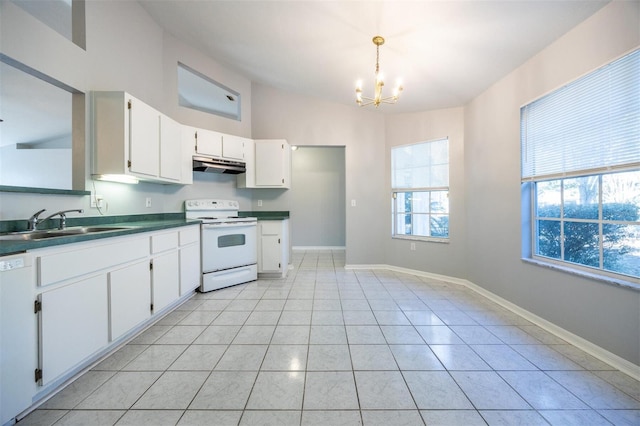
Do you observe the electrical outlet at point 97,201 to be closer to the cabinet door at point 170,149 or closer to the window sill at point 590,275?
the cabinet door at point 170,149

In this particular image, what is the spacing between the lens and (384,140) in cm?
426

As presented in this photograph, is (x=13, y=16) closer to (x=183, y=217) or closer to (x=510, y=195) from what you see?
(x=183, y=217)

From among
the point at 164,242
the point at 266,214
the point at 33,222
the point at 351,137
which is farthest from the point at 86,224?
the point at 351,137

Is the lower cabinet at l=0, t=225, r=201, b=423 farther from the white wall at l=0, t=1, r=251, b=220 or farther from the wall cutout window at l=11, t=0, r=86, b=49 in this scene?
the wall cutout window at l=11, t=0, r=86, b=49

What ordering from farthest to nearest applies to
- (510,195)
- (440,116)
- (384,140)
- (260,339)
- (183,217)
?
(384,140), (440,116), (183,217), (510,195), (260,339)

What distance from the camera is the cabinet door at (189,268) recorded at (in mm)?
2643

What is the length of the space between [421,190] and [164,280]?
356 centimetres

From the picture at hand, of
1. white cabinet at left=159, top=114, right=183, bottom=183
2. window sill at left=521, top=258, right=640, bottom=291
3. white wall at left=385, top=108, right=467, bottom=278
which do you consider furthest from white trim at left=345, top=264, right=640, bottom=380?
white cabinet at left=159, top=114, right=183, bottom=183

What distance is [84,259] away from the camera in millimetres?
1529

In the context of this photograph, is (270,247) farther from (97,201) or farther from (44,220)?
(44,220)

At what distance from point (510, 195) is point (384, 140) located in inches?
83.4

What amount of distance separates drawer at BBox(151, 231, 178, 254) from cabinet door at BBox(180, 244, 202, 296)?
0.18 meters

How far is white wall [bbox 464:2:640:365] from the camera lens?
1.69 meters

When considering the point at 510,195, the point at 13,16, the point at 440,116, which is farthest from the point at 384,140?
the point at 13,16
